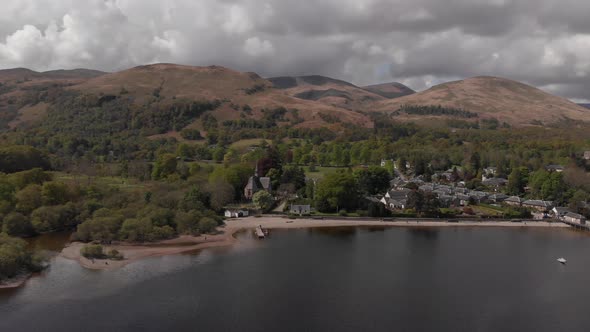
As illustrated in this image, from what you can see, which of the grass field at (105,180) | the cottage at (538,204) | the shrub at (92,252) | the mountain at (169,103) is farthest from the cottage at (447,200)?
the mountain at (169,103)

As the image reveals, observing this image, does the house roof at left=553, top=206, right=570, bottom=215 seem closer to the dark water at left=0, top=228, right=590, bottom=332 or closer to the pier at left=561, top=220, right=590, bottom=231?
the pier at left=561, top=220, right=590, bottom=231

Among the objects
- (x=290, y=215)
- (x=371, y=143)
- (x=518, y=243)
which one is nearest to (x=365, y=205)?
(x=290, y=215)

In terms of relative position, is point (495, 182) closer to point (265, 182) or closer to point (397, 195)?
point (397, 195)

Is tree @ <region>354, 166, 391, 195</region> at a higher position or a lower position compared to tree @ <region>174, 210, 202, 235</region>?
higher

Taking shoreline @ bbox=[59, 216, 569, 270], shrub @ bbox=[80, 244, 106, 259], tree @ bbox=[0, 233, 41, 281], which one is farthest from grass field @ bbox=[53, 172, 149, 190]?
tree @ bbox=[0, 233, 41, 281]

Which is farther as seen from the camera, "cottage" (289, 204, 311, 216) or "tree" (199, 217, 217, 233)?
"cottage" (289, 204, 311, 216)

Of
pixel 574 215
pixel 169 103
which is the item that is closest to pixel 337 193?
pixel 574 215

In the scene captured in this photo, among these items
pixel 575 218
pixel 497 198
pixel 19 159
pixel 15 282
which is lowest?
pixel 15 282
